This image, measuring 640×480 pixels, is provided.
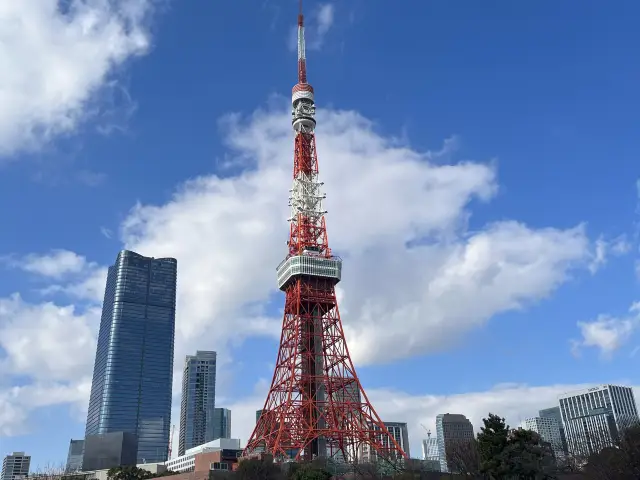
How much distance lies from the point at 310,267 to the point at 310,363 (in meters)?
12.1

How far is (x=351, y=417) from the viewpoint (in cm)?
7469

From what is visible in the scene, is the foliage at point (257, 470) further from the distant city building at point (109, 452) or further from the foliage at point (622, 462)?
the distant city building at point (109, 452)

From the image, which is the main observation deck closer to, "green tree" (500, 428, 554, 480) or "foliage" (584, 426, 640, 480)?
"green tree" (500, 428, 554, 480)

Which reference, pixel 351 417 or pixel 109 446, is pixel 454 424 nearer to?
pixel 109 446

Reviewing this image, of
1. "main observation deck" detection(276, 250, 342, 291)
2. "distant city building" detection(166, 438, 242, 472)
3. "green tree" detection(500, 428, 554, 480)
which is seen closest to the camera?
"green tree" detection(500, 428, 554, 480)

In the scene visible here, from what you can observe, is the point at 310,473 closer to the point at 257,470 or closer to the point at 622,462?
the point at 257,470

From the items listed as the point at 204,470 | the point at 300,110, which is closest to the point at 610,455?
the point at 204,470

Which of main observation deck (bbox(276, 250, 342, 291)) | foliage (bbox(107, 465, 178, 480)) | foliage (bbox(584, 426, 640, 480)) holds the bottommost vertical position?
foliage (bbox(584, 426, 640, 480))

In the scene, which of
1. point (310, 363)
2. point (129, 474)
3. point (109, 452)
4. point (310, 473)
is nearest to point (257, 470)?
point (310, 473)

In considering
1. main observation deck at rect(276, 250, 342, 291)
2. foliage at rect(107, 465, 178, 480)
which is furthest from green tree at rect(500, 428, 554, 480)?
foliage at rect(107, 465, 178, 480)

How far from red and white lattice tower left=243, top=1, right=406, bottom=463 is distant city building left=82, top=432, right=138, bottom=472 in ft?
203

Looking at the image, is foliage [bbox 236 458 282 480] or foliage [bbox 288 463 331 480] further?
foliage [bbox 236 458 282 480]

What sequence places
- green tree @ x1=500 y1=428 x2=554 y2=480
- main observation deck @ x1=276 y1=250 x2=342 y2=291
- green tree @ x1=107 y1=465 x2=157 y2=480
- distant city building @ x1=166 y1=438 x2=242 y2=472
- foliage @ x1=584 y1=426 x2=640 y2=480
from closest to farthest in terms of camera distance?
green tree @ x1=500 y1=428 x2=554 y2=480
foliage @ x1=584 y1=426 x2=640 y2=480
distant city building @ x1=166 y1=438 x2=242 y2=472
main observation deck @ x1=276 y1=250 x2=342 y2=291
green tree @ x1=107 y1=465 x2=157 y2=480

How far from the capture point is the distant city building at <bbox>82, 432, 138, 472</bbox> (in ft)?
409
